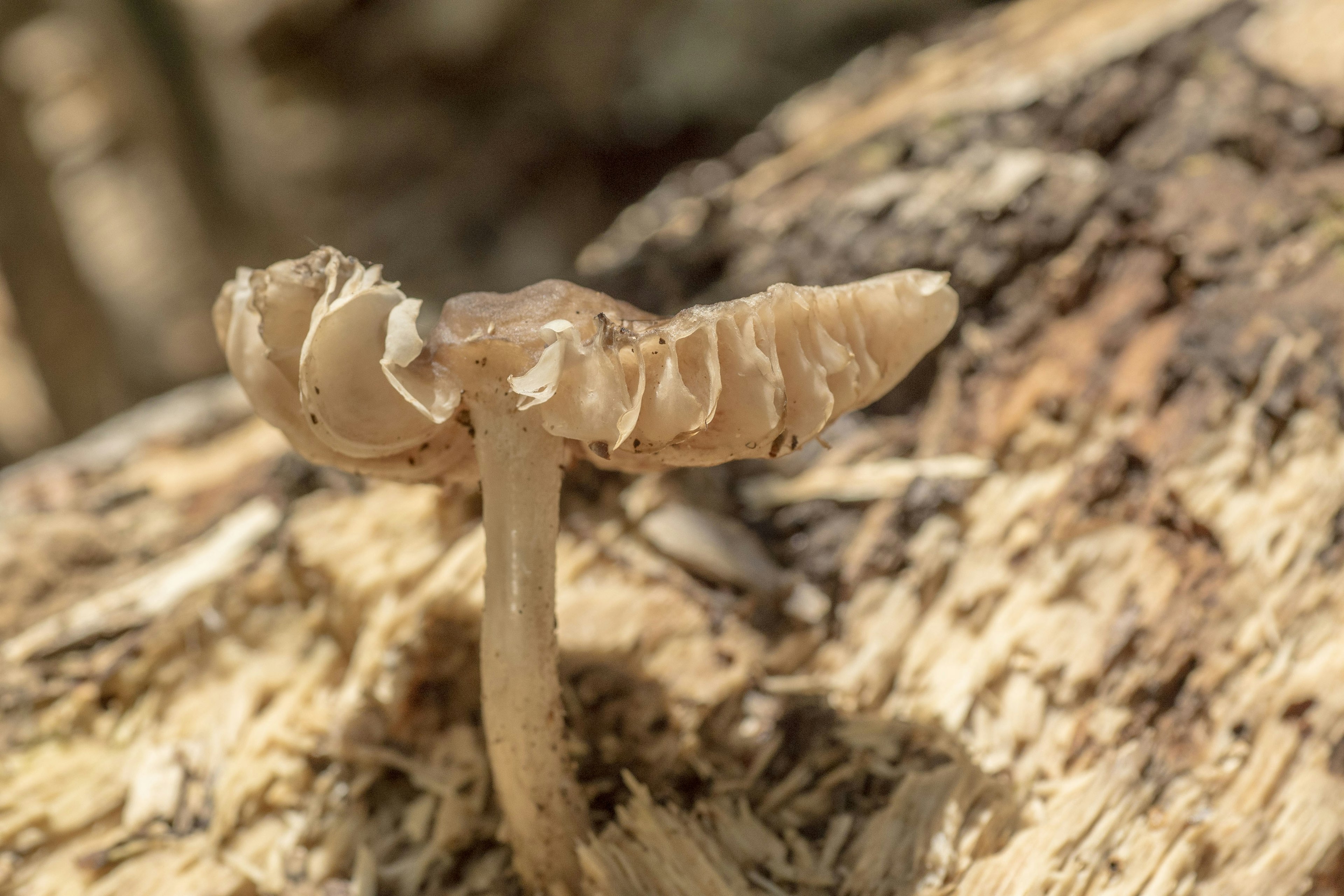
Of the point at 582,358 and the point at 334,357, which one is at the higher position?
the point at 334,357

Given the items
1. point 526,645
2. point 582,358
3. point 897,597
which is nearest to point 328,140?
point 897,597

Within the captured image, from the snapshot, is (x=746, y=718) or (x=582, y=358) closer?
(x=582, y=358)

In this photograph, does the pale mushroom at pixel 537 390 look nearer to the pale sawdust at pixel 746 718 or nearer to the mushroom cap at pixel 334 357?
the mushroom cap at pixel 334 357

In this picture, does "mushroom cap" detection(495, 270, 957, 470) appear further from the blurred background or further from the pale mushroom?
the blurred background

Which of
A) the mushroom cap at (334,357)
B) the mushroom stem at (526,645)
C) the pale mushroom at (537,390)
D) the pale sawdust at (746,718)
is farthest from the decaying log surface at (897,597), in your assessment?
the mushroom cap at (334,357)

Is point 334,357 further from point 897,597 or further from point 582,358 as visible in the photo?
point 897,597

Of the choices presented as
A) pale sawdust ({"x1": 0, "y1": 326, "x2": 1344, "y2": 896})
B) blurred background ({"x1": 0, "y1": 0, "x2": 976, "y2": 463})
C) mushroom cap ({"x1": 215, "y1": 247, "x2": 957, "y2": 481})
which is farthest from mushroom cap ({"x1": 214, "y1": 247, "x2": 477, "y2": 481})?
blurred background ({"x1": 0, "y1": 0, "x2": 976, "y2": 463})

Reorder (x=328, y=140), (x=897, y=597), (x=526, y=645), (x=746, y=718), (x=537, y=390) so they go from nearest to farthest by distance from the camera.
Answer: (x=537, y=390)
(x=526, y=645)
(x=746, y=718)
(x=897, y=597)
(x=328, y=140)
